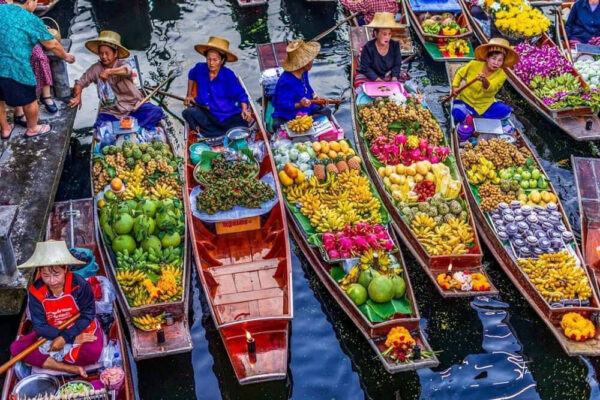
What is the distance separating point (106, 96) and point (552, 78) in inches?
272

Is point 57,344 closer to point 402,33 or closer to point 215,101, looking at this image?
point 215,101

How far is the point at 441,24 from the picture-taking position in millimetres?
12711

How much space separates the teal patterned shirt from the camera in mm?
7758

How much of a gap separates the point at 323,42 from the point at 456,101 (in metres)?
4.17

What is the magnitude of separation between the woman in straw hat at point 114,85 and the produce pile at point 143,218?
76cm

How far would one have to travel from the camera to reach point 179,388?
6.92 m

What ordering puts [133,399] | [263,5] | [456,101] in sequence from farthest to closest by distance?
1. [263,5]
2. [456,101]
3. [133,399]

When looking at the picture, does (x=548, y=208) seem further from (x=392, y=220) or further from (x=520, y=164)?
(x=392, y=220)

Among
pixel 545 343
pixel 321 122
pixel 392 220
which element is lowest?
pixel 545 343

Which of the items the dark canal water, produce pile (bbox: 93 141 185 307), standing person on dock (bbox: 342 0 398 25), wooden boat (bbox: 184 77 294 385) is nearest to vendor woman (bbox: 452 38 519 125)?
the dark canal water

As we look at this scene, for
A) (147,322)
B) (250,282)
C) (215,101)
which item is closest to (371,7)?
(215,101)

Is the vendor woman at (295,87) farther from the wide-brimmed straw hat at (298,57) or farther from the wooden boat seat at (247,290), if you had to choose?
the wooden boat seat at (247,290)

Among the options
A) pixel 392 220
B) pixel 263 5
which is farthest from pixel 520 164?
pixel 263 5

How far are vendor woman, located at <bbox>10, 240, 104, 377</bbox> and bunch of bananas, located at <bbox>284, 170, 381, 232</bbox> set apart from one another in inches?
112
